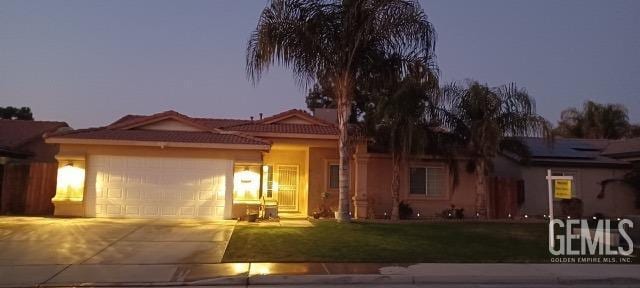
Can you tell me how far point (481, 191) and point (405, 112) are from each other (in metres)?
4.57

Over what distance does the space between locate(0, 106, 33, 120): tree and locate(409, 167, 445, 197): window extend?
40050mm

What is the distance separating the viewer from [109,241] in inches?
493

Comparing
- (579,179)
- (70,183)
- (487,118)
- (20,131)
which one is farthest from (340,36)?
(20,131)

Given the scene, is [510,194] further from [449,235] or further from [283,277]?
[283,277]

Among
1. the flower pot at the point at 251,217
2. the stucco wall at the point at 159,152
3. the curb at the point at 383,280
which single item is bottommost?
the curb at the point at 383,280

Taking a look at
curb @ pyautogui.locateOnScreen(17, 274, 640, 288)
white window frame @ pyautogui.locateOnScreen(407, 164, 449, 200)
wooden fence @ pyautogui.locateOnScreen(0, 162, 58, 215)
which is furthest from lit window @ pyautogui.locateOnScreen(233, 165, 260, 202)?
curb @ pyautogui.locateOnScreen(17, 274, 640, 288)

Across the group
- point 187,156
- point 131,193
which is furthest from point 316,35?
point 131,193

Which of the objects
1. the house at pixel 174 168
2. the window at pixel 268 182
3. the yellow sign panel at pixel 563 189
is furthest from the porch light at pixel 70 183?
the yellow sign panel at pixel 563 189

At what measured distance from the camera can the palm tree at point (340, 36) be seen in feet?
50.8

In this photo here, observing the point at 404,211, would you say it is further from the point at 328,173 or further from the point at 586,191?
the point at 586,191

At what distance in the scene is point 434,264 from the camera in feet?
34.3

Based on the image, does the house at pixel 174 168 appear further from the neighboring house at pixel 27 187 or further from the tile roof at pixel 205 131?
the neighboring house at pixel 27 187

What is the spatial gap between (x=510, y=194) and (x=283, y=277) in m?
14.1

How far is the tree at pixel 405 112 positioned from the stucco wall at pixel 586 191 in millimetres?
6363
